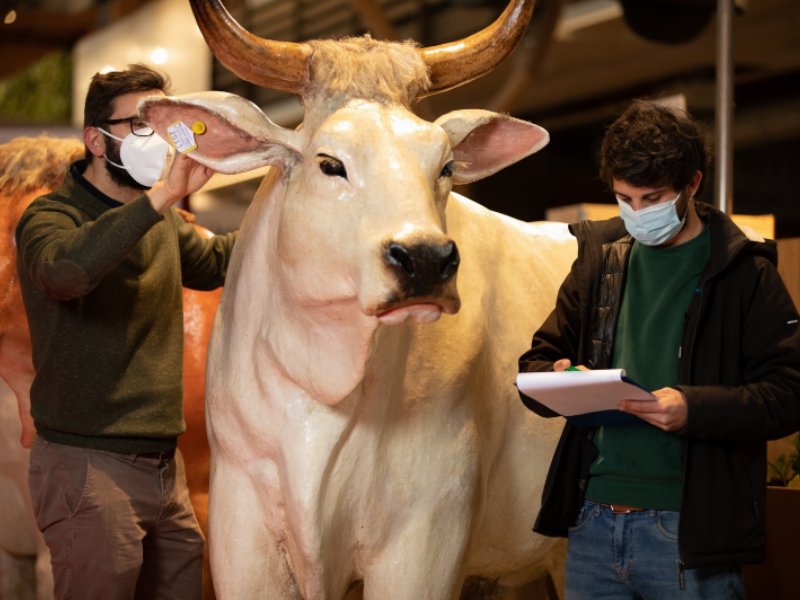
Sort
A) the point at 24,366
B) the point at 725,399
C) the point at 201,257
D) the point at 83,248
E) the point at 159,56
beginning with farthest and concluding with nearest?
1. the point at 159,56
2. the point at 24,366
3. the point at 201,257
4. the point at 83,248
5. the point at 725,399

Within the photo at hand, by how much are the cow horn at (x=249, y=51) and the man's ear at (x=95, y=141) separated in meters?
0.61

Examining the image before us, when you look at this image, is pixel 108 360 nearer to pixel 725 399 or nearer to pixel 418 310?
pixel 418 310

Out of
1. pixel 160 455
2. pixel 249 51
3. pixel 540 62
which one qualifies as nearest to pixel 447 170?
pixel 249 51

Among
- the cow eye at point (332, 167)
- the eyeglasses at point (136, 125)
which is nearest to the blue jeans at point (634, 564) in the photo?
the cow eye at point (332, 167)

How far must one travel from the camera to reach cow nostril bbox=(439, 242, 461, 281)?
248 cm

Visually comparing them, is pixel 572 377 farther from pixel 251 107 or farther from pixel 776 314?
pixel 251 107

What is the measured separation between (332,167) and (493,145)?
642 millimetres

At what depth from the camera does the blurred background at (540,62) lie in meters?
7.68

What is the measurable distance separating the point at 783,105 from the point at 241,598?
7.02 metres

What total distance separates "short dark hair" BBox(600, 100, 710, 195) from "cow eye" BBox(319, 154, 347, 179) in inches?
25.5

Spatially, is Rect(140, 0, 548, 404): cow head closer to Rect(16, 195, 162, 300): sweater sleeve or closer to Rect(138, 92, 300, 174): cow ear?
Rect(138, 92, 300, 174): cow ear

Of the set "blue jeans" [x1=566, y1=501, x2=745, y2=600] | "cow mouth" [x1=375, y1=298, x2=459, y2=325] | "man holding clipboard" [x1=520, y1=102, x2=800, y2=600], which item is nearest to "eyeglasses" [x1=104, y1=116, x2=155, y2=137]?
"cow mouth" [x1=375, y1=298, x2=459, y2=325]

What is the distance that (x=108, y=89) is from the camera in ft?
10.9

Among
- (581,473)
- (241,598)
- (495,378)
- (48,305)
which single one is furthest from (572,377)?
(48,305)
